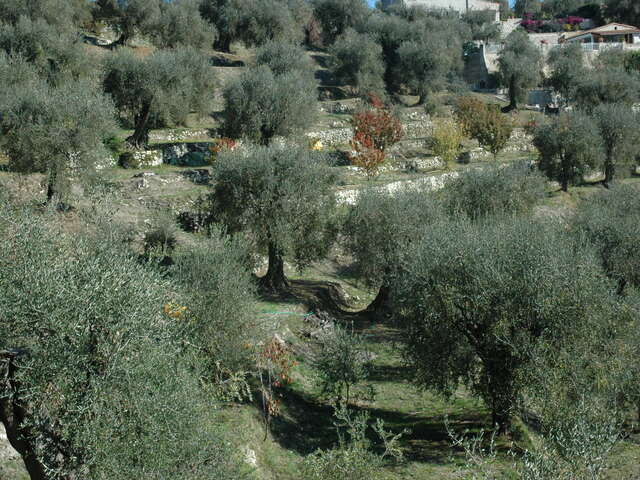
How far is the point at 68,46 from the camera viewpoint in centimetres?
3944

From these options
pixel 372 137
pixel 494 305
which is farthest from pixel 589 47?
pixel 494 305

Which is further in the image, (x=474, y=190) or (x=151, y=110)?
(x=151, y=110)

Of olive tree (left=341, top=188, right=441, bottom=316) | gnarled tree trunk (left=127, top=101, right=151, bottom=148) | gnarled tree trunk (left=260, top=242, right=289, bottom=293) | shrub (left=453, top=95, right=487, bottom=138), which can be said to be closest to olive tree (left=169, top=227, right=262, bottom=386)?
gnarled tree trunk (left=260, top=242, right=289, bottom=293)

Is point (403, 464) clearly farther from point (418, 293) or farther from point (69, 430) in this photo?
point (69, 430)

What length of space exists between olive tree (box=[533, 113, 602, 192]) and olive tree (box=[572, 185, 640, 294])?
15.5 m

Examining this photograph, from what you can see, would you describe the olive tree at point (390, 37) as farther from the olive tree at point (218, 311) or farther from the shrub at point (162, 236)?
the olive tree at point (218, 311)

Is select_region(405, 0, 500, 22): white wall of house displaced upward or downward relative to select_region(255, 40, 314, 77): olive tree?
upward

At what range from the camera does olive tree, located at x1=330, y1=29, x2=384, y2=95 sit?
5669cm

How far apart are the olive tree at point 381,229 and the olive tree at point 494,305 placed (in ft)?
24.5

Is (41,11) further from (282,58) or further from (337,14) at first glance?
(337,14)

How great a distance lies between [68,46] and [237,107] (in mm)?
13902

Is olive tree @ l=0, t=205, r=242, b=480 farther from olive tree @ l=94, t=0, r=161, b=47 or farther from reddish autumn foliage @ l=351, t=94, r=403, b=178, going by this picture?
olive tree @ l=94, t=0, r=161, b=47

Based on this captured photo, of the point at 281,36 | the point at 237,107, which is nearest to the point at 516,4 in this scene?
the point at 281,36

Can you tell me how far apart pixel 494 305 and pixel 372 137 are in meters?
28.3
